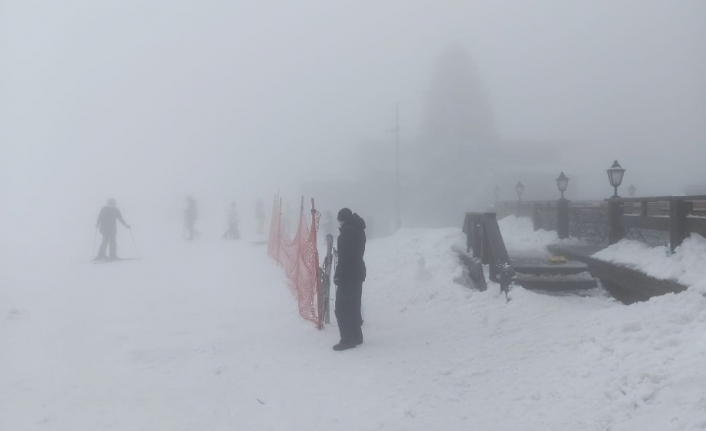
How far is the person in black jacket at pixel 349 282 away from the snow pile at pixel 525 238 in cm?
620

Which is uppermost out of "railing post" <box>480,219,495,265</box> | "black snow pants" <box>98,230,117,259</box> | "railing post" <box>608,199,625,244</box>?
"railing post" <box>608,199,625,244</box>

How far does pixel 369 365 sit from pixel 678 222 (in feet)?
14.1

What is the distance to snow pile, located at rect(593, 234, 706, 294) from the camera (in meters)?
6.00

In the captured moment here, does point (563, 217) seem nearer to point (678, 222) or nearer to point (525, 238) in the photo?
point (525, 238)

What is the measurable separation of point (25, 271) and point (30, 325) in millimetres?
7345

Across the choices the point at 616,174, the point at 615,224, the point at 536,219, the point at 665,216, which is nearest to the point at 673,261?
the point at 665,216

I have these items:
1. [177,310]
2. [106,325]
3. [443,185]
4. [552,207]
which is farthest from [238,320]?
[443,185]

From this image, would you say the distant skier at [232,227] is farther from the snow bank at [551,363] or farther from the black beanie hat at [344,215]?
the black beanie hat at [344,215]

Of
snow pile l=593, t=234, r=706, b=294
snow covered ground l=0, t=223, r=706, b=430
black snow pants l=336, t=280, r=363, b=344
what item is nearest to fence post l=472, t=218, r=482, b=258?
snow covered ground l=0, t=223, r=706, b=430

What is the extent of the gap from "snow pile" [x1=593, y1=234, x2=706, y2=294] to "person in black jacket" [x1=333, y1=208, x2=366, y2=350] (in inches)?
142

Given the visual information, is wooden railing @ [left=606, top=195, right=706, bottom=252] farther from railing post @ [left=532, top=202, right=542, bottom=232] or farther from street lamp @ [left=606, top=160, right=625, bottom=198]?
railing post @ [left=532, top=202, right=542, bottom=232]

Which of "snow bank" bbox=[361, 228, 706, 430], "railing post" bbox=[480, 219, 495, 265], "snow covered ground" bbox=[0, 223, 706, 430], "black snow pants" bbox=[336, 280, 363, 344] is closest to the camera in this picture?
"snow bank" bbox=[361, 228, 706, 430]

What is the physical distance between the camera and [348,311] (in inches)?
279

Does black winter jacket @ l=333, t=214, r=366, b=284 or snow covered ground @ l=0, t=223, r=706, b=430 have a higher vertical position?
black winter jacket @ l=333, t=214, r=366, b=284
